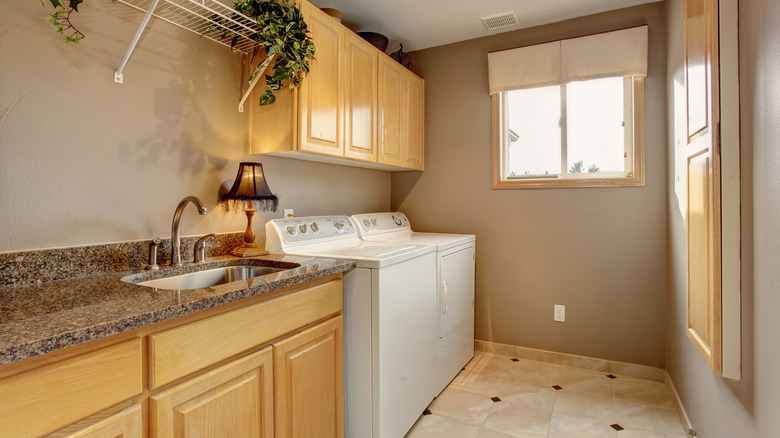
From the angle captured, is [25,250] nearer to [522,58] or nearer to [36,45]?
[36,45]

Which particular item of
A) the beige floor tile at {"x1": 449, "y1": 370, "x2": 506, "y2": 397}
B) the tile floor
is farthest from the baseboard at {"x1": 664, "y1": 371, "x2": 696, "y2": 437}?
the beige floor tile at {"x1": 449, "y1": 370, "x2": 506, "y2": 397}

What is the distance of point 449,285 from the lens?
8.13ft

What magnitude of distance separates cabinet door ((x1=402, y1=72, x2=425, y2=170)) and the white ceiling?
0.34 metres

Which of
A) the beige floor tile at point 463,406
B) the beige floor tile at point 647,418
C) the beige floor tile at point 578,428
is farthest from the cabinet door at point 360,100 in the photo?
the beige floor tile at point 647,418

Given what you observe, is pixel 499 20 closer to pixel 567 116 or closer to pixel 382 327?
pixel 567 116

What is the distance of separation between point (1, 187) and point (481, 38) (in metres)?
2.86

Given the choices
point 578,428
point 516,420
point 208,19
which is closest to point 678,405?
point 578,428

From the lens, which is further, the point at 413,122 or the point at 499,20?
the point at 413,122

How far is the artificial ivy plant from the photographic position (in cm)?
168

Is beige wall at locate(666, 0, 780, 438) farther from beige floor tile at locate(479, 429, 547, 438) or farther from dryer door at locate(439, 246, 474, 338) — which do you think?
dryer door at locate(439, 246, 474, 338)

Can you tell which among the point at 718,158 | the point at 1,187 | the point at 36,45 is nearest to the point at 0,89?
the point at 36,45

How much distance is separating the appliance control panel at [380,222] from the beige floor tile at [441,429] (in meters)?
1.13

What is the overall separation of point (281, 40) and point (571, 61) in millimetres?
1948

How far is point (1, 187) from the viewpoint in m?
1.24
